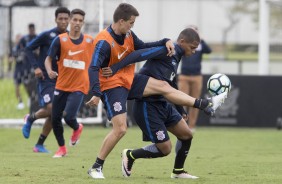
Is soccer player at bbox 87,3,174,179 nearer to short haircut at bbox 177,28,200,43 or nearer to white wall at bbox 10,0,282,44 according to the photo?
short haircut at bbox 177,28,200,43

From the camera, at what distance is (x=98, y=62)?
412 inches

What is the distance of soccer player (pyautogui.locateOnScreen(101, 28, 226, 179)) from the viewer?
10742 mm

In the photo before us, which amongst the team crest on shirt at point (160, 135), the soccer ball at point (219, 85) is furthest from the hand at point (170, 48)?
the team crest on shirt at point (160, 135)

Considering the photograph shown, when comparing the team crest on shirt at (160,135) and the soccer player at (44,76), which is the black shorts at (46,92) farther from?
the team crest on shirt at (160,135)

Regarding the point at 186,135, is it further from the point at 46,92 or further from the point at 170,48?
the point at 46,92

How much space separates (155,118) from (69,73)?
3665 millimetres

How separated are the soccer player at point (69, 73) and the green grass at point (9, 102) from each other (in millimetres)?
7956

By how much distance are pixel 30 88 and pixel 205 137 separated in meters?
5.12

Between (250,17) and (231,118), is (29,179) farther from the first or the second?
(250,17)

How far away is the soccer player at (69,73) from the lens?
1391 cm

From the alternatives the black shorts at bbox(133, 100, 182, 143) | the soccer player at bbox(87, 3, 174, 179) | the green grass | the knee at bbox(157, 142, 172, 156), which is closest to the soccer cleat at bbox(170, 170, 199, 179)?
the knee at bbox(157, 142, 172, 156)

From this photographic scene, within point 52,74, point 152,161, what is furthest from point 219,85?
point 52,74

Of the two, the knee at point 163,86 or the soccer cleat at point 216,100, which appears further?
the knee at point 163,86

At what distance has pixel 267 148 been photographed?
16109 millimetres
